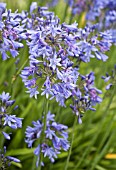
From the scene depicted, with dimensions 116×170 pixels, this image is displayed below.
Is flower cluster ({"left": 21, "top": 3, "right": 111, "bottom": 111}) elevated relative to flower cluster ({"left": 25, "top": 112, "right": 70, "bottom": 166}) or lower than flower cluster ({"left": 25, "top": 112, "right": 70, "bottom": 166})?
elevated

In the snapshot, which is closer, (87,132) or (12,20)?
(12,20)

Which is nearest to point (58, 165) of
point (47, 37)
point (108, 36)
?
point (108, 36)

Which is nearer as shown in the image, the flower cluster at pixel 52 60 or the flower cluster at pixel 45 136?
the flower cluster at pixel 52 60

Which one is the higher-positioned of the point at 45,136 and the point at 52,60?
the point at 52,60

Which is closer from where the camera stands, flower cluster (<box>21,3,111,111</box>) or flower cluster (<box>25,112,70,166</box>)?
flower cluster (<box>21,3,111,111</box>)

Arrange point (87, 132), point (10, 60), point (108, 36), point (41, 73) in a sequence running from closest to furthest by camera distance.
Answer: point (41, 73), point (108, 36), point (87, 132), point (10, 60)

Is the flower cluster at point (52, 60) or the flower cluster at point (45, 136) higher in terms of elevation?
the flower cluster at point (52, 60)

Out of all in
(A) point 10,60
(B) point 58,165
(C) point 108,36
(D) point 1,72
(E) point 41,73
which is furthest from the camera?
(A) point 10,60

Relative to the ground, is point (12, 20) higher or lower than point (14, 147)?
higher

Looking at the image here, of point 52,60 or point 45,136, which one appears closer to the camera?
point 52,60

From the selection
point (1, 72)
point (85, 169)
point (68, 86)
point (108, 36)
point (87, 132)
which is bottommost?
point (85, 169)

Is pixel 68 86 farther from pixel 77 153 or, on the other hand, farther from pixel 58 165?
pixel 77 153
